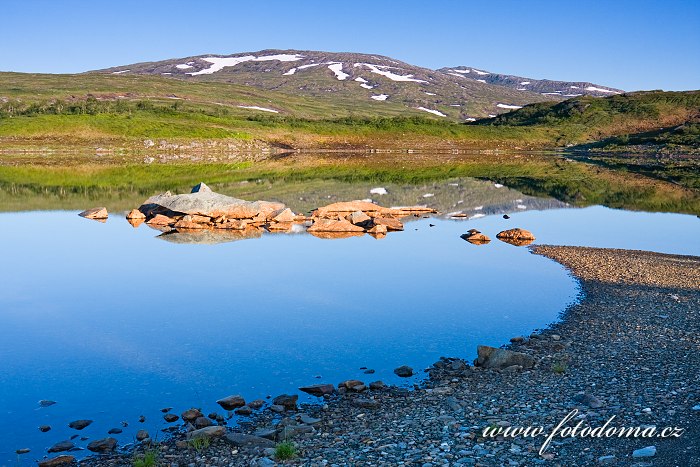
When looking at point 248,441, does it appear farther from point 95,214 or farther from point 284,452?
point 95,214

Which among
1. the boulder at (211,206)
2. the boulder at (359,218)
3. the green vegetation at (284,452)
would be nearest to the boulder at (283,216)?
the boulder at (211,206)

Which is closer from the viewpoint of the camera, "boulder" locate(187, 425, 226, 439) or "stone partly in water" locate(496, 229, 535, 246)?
"boulder" locate(187, 425, 226, 439)

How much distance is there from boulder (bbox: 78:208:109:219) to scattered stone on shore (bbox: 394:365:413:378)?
3170 centimetres

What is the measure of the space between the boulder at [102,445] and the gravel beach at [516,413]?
24 centimetres

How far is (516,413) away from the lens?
12.3 m

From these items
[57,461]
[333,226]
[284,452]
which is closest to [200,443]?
[284,452]

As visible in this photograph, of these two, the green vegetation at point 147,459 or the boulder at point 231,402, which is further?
the boulder at point 231,402

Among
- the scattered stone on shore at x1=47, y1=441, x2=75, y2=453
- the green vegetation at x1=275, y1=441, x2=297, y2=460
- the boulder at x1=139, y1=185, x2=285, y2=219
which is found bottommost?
the scattered stone on shore at x1=47, y1=441, x2=75, y2=453

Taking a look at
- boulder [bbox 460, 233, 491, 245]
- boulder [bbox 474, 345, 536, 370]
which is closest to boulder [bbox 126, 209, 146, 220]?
boulder [bbox 460, 233, 491, 245]

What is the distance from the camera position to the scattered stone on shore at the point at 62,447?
11352 mm

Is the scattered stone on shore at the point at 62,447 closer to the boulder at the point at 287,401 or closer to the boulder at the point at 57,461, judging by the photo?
the boulder at the point at 57,461

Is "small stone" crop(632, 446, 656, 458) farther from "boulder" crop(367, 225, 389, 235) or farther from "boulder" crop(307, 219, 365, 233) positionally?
"boulder" crop(307, 219, 365, 233)

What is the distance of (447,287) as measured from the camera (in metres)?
24.1

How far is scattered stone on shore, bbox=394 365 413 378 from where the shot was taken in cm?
1532
